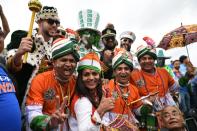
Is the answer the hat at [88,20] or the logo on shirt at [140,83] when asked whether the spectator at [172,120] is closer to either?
the logo on shirt at [140,83]

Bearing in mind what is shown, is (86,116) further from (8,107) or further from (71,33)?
(71,33)

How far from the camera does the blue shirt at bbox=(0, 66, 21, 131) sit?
10.8ft

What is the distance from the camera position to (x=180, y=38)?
31.8 feet

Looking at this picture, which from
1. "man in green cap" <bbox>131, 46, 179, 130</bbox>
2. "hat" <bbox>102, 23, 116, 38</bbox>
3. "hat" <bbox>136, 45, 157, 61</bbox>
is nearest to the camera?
"man in green cap" <bbox>131, 46, 179, 130</bbox>

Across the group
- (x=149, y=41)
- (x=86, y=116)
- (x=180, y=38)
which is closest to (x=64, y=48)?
(x=86, y=116)

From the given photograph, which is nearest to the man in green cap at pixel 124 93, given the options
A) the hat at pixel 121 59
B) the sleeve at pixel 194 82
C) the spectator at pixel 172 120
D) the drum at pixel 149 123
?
the hat at pixel 121 59

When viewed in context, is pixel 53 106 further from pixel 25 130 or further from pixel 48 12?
pixel 48 12

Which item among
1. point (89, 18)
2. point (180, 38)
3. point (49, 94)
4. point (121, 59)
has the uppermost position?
point (180, 38)

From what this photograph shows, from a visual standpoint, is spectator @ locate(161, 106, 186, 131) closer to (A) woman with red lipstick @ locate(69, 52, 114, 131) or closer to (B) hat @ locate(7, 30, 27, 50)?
(A) woman with red lipstick @ locate(69, 52, 114, 131)

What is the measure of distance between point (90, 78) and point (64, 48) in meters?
0.45

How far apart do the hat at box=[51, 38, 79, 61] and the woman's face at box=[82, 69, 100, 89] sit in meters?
0.20

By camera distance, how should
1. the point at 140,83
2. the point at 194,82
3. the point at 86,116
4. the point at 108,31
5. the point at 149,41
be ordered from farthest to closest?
1. the point at 194,82
2. the point at 108,31
3. the point at 149,41
4. the point at 140,83
5. the point at 86,116

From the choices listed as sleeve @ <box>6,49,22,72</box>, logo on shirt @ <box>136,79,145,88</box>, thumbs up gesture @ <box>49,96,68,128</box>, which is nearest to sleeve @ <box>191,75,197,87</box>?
logo on shirt @ <box>136,79,145,88</box>

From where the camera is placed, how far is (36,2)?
13.0 feet
